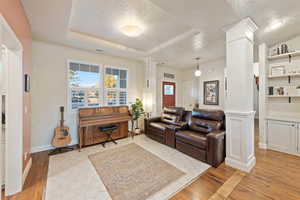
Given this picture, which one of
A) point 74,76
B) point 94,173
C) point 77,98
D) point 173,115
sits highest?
point 74,76

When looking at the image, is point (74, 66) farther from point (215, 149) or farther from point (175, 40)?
point (215, 149)

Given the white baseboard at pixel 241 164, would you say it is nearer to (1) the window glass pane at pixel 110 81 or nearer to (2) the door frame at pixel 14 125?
(2) the door frame at pixel 14 125

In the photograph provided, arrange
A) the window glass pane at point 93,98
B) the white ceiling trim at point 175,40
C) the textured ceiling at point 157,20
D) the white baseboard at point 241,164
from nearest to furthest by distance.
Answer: the textured ceiling at point 157,20, the white baseboard at point 241,164, the white ceiling trim at point 175,40, the window glass pane at point 93,98

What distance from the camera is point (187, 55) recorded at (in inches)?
180

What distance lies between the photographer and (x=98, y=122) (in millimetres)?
3514

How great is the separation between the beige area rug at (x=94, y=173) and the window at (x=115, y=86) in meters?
1.66

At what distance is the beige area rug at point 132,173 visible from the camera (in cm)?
186

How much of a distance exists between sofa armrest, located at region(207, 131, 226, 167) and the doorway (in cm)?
360

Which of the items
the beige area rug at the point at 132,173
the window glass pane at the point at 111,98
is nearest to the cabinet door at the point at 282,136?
the beige area rug at the point at 132,173

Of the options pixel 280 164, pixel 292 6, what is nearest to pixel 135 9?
pixel 292 6

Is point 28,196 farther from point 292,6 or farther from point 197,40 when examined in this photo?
point 292,6

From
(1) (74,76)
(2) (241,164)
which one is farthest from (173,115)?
(1) (74,76)

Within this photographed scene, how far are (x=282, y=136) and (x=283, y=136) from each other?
0.05 ft

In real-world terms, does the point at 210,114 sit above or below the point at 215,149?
above
